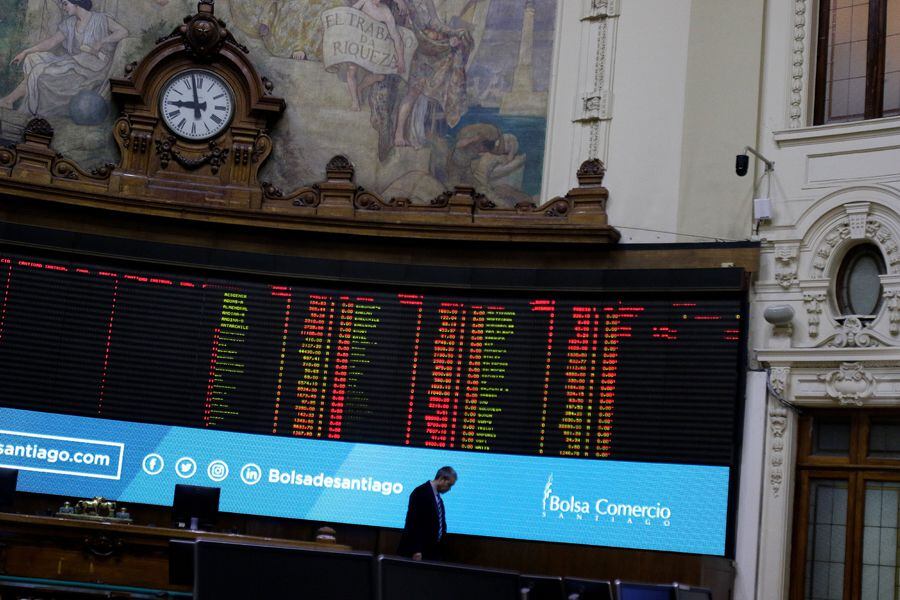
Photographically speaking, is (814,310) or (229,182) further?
(229,182)

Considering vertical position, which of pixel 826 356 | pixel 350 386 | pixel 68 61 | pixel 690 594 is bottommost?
pixel 690 594

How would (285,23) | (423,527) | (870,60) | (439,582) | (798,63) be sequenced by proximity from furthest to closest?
(285,23), (798,63), (870,60), (423,527), (439,582)

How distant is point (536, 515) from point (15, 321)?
5.51 m

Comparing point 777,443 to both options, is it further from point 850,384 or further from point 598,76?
point 598,76

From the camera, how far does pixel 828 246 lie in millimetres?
11344

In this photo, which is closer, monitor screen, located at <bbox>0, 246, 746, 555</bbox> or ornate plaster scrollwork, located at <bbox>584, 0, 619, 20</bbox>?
monitor screen, located at <bbox>0, 246, 746, 555</bbox>

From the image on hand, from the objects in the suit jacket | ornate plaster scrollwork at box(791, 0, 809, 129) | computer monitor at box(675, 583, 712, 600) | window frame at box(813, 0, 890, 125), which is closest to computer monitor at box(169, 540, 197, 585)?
computer monitor at box(675, 583, 712, 600)

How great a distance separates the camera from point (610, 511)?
1127 centimetres

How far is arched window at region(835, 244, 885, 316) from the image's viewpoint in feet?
36.8

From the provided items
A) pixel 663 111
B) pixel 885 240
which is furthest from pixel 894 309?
pixel 663 111

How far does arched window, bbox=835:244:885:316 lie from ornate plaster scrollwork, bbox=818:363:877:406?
60cm

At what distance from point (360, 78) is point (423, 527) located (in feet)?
17.4

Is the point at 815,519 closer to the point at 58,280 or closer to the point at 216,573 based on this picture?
the point at 58,280

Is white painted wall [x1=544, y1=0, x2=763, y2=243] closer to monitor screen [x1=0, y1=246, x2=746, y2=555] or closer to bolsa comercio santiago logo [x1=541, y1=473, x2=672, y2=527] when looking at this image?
monitor screen [x1=0, y1=246, x2=746, y2=555]
